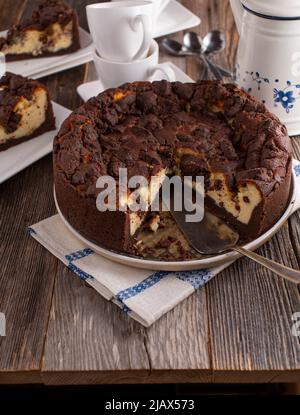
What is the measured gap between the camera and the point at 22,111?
1.92 m

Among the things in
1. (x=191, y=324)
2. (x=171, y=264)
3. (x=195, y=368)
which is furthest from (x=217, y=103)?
(x=195, y=368)

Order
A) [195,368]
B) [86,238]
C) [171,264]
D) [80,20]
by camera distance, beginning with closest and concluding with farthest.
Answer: [195,368]
[171,264]
[86,238]
[80,20]

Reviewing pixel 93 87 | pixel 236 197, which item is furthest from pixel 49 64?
pixel 236 197

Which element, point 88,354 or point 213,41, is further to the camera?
point 213,41

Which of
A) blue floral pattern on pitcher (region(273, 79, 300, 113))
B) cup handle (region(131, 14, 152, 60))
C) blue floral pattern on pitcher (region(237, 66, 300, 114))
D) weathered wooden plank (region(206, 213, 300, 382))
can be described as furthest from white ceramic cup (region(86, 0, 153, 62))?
weathered wooden plank (region(206, 213, 300, 382))

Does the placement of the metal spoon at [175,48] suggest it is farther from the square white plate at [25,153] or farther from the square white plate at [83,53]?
the square white plate at [25,153]

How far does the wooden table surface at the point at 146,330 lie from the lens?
1.23 metres

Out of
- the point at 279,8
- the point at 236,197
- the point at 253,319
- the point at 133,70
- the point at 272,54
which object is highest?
the point at 279,8

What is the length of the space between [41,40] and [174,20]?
0.60 m

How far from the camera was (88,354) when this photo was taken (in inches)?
49.7

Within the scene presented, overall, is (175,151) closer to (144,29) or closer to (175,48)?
(144,29)

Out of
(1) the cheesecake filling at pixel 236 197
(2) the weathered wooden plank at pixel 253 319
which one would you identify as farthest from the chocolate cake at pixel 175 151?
(2) the weathered wooden plank at pixel 253 319
